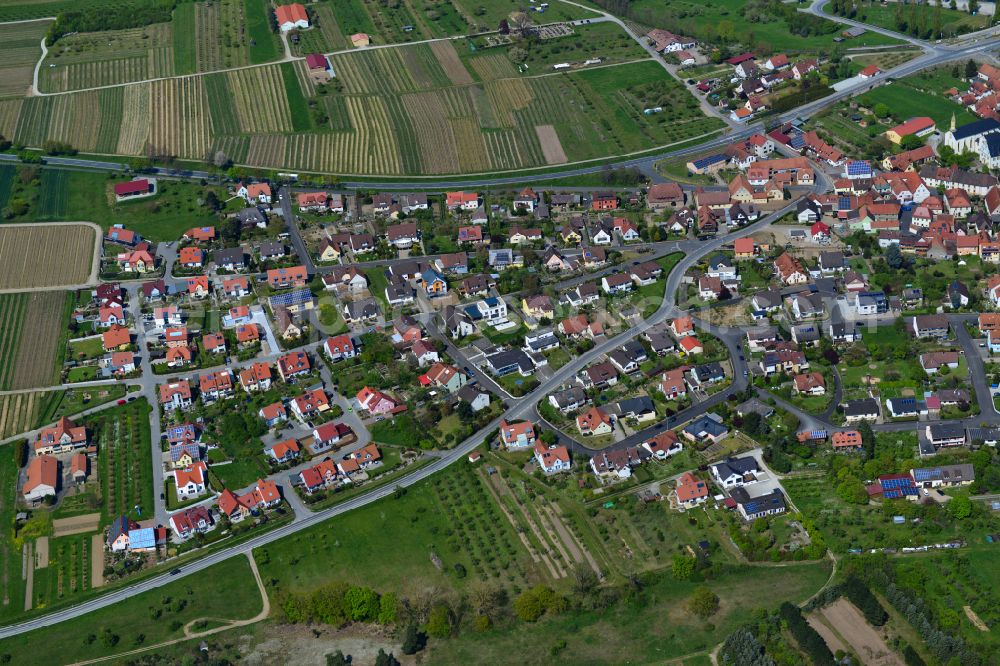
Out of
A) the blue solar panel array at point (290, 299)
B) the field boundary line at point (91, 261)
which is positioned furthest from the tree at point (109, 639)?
the field boundary line at point (91, 261)

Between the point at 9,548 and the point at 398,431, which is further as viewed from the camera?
the point at 398,431

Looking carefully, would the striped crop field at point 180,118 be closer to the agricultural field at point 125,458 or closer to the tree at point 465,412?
the agricultural field at point 125,458

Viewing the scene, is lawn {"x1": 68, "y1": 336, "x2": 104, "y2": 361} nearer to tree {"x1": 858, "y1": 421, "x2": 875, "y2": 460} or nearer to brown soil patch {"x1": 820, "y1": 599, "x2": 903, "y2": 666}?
tree {"x1": 858, "y1": 421, "x2": 875, "y2": 460}

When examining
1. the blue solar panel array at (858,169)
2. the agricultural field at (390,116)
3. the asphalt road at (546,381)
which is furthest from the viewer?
the agricultural field at (390,116)

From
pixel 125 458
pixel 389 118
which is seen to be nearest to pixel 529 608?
pixel 125 458

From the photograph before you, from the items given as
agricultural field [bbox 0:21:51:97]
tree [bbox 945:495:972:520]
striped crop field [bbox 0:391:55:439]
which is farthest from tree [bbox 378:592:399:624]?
agricultural field [bbox 0:21:51:97]

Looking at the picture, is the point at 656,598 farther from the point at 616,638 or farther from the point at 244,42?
the point at 244,42

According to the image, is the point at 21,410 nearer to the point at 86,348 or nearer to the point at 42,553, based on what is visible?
the point at 86,348
